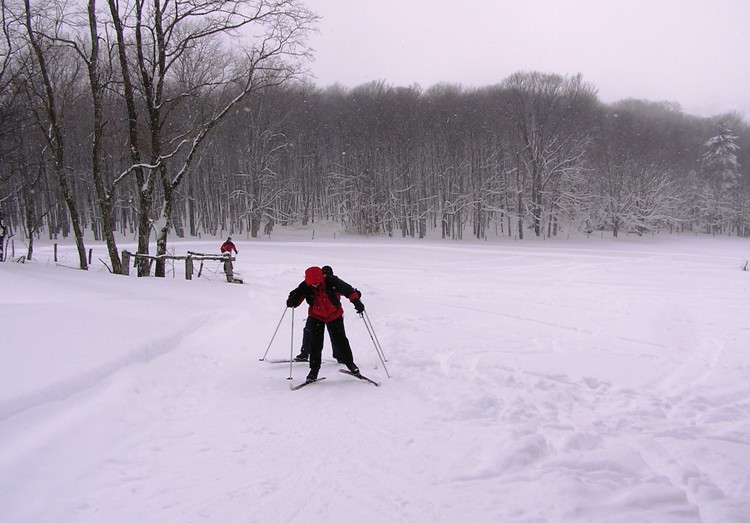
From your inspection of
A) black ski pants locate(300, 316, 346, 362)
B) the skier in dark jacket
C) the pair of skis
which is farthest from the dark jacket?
the pair of skis

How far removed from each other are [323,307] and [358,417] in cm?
186

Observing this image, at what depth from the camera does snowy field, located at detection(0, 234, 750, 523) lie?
370 centimetres

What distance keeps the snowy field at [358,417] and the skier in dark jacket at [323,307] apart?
448 millimetres

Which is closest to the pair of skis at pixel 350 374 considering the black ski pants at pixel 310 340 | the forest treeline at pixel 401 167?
the black ski pants at pixel 310 340

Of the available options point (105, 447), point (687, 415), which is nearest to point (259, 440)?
point (105, 447)

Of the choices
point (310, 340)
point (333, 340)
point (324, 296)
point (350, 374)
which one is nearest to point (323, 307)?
point (324, 296)

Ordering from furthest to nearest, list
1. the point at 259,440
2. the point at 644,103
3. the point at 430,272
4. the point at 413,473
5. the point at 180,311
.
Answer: the point at 644,103
the point at 430,272
the point at 180,311
the point at 259,440
the point at 413,473

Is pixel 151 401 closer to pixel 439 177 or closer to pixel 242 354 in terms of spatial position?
pixel 242 354

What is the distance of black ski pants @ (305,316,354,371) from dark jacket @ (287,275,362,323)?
97mm

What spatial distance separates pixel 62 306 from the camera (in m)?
7.86

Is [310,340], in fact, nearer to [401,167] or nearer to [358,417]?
[358,417]

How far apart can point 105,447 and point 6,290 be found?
18.8 ft

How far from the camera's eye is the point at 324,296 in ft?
22.4

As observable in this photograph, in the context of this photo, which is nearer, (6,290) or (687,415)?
(687,415)
